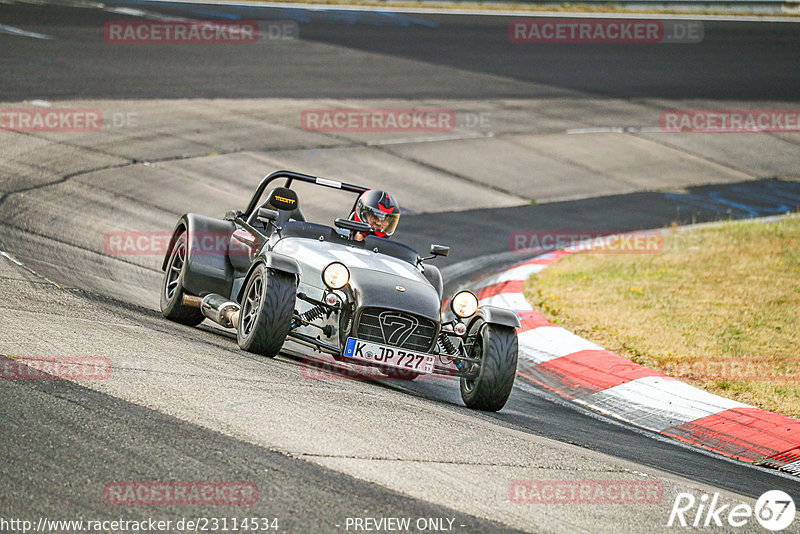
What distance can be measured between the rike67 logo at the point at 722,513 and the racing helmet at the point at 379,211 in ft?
12.6

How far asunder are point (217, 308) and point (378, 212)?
154 centimetres

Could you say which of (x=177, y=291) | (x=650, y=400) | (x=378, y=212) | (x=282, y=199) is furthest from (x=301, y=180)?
(x=650, y=400)

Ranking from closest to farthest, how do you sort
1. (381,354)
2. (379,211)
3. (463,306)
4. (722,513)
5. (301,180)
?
(722,513) < (381,354) < (463,306) < (379,211) < (301,180)

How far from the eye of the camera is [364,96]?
20438 millimetres

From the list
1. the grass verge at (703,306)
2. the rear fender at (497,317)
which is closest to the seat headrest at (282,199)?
the rear fender at (497,317)

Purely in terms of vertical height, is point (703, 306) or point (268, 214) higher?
point (268, 214)

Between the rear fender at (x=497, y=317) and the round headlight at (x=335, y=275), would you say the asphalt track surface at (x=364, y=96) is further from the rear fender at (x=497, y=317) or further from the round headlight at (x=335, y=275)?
the round headlight at (x=335, y=275)

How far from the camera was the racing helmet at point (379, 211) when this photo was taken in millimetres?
8547

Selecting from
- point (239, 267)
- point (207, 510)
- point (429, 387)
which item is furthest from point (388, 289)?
point (207, 510)

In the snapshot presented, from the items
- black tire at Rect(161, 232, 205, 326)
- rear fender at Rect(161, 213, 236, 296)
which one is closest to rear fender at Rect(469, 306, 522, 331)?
rear fender at Rect(161, 213, 236, 296)

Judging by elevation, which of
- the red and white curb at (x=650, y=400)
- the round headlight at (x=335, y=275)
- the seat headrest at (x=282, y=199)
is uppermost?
the seat headrest at (x=282, y=199)

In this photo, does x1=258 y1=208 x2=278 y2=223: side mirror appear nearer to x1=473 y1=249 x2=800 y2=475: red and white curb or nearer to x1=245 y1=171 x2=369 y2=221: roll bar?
x1=245 y1=171 x2=369 y2=221: roll bar

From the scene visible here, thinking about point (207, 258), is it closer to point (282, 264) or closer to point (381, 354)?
point (282, 264)

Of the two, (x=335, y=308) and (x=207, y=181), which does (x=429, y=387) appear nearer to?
(x=335, y=308)
